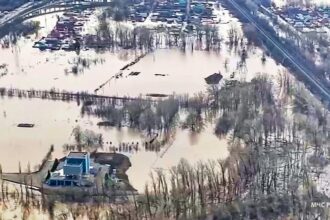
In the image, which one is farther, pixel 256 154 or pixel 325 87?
pixel 325 87

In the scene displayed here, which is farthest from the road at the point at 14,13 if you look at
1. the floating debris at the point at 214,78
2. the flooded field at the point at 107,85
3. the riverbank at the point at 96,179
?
the riverbank at the point at 96,179

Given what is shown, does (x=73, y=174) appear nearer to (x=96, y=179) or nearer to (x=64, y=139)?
(x=96, y=179)

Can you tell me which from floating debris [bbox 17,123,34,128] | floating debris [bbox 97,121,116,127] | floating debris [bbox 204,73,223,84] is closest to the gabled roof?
floating debris [bbox 97,121,116,127]

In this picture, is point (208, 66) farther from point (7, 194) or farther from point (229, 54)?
point (7, 194)

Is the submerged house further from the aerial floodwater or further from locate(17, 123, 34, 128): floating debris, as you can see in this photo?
locate(17, 123, 34, 128): floating debris

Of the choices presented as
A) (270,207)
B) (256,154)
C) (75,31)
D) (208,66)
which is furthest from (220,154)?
(75,31)

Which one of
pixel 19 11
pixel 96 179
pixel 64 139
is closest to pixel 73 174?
pixel 96 179
